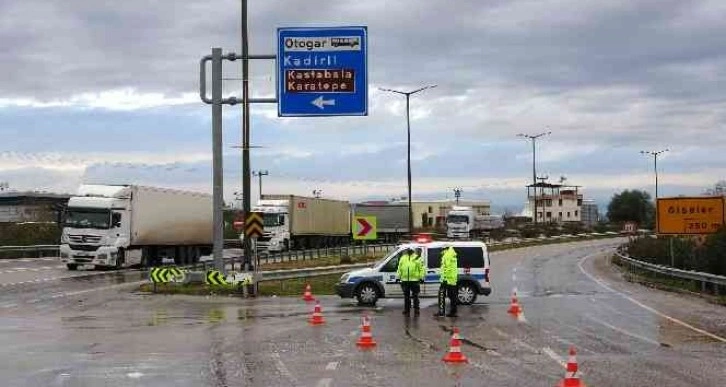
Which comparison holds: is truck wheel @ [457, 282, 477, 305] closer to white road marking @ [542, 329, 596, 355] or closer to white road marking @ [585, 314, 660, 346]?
white road marking @ [585, 314, 660, 346]

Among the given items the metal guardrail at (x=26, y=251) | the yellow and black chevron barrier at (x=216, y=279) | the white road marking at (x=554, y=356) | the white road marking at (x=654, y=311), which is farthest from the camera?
the metal guardrail at (x=26, y=251)

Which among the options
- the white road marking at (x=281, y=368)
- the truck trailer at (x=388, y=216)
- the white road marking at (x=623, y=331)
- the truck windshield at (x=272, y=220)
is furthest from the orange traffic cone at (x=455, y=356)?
the truck trailer at (x=388, y=216)

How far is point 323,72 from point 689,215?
18.7 metres

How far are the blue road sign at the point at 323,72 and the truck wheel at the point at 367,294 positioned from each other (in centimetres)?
519

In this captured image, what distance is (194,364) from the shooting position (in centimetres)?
1350

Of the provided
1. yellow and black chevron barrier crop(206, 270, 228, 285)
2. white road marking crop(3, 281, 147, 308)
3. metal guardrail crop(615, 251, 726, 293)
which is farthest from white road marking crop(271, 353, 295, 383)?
metal guardrail crop(615, 251, 726, 293)

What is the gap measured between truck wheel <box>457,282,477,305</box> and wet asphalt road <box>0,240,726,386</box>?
27 centimetres

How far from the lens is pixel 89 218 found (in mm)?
42562

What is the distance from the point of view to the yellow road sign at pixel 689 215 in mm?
38031

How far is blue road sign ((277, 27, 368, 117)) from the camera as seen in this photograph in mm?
27531

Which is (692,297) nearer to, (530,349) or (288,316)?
(288,316)

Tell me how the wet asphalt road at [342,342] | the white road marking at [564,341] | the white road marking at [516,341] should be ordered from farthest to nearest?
the white road marking at [516,341] → the white road marking at [564,341] → the wet asphalt road at [342,342]

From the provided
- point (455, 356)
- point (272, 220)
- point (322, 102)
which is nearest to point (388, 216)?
point (272, 220)

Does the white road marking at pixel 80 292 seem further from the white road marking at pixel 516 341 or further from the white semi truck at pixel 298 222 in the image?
the white semi truck at pixel 298 222
